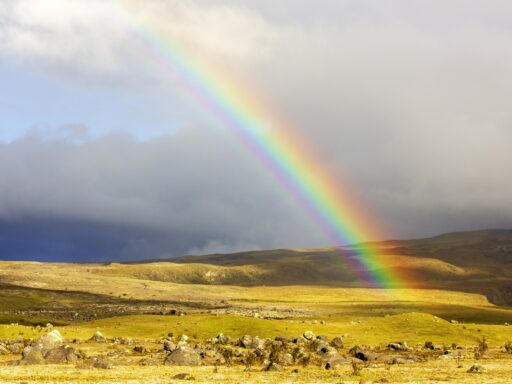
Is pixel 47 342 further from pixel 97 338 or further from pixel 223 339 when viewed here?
pixel 223 339

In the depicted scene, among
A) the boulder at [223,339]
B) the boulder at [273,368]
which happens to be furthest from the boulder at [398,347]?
the boulder at [273,368]

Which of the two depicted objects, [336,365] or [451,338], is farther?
[451,338]

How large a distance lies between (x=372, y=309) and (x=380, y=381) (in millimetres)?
95071

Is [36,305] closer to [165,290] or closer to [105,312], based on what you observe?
[105,312]

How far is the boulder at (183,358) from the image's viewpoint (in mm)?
44750

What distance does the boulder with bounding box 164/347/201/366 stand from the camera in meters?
44.8

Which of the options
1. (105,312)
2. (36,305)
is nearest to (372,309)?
(105,312)

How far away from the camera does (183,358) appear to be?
148ft

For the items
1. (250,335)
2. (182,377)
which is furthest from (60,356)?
(250,335)

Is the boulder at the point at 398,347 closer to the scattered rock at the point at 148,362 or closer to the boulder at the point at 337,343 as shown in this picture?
the boulder at the point at 337,343

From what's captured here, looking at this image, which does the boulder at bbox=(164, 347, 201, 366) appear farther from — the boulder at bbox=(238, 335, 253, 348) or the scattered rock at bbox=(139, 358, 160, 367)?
the boulder at bbox=(238, 335, 253, 348)

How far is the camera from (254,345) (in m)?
57.8

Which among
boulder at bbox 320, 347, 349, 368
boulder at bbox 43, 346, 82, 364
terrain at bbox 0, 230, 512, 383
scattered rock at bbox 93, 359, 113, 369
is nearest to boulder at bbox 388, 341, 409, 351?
terrain at bbox 0, 230, 512, 383

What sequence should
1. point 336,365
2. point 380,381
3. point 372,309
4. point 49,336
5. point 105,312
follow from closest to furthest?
point 380,381 → point 336,365 → point 49,336 → point 105,312 → point 372,309
